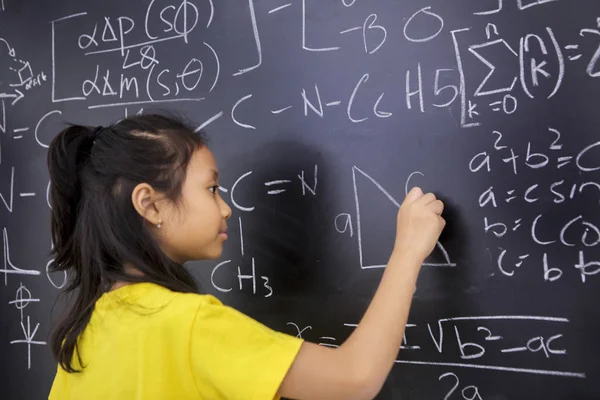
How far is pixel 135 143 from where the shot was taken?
1098 mm

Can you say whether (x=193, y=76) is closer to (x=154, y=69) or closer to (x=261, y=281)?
(x=154, y=69)

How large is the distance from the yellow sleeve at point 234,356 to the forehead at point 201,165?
27cm

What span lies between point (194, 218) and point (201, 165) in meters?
0.10

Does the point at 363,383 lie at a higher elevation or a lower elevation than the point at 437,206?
lower

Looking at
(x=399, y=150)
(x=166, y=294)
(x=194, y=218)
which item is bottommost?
(x=166, y=294)

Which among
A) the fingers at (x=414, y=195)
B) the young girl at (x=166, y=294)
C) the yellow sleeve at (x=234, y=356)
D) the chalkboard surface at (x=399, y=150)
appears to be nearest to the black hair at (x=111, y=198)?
the young girl at (x=166, y=294)

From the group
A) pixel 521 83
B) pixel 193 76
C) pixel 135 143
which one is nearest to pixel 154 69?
pixel 193 76

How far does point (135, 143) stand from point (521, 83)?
683 millimetres

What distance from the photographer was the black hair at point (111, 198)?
1.07m

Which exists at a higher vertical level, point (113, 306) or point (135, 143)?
point (135, 143)

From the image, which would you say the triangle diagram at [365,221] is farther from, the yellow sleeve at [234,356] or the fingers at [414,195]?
the yellow sleeve at [234,356]

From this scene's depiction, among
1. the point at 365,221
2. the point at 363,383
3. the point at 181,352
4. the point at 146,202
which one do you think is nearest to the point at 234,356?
the point at 181,352

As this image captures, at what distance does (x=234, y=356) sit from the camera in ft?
2.95

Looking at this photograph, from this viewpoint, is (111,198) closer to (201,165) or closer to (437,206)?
(201,165)
